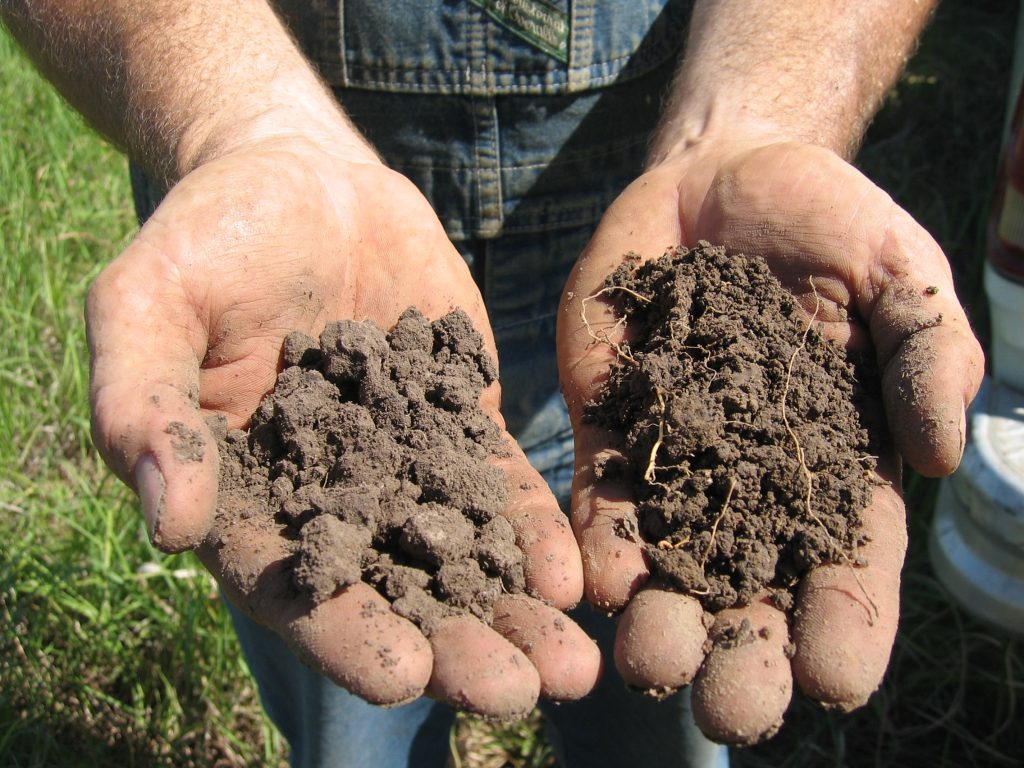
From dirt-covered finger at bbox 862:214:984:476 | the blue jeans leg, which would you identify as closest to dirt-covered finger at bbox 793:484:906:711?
dirt-covered finger at bbox 862:214:984:476

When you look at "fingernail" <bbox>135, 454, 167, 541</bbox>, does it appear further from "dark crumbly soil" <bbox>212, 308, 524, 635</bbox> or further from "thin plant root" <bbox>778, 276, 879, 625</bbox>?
"thin plant root" <bbox>778, 276, 879, 625</bbox>

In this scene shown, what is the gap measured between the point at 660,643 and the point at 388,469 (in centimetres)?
58

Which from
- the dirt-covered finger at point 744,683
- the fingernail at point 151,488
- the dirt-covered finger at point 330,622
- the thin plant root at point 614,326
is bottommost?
the dirt-covered finger at point 744,683

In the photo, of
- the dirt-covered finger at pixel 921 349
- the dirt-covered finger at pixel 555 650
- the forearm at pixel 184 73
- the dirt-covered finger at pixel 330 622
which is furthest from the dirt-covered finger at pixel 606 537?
the forearm at pixel 184 73

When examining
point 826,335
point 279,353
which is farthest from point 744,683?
point 279,353

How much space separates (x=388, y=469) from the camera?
69.0 inches

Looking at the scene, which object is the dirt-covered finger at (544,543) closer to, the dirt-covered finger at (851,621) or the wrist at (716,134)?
the dirt-covered finger at (851,621)

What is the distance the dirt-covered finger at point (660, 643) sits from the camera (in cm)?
149

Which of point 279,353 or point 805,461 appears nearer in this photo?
point 805,461

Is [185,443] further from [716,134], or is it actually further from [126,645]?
[126,645]

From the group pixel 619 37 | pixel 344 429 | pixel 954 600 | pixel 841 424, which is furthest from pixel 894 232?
pixel 954 600

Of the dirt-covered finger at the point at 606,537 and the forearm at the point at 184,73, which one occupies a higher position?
the forearm at the point at 184,73

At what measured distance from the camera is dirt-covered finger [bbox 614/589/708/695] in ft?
4.90

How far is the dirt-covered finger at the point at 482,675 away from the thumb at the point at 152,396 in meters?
0.42
